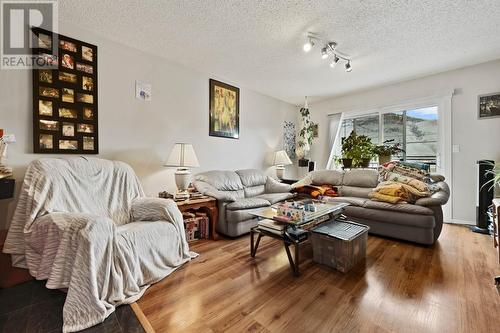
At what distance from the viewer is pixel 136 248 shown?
1.61 metres

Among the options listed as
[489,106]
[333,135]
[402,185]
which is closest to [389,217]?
[402,185]

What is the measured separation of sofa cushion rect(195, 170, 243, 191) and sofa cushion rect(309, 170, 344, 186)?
1.40 metres

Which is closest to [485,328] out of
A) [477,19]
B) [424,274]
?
[424,274]

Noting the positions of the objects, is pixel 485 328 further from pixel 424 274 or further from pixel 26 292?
pixel 26 292

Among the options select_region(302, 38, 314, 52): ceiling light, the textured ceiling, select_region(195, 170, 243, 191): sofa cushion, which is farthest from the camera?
select_region(195, 170, 243, 191): sofa cushion

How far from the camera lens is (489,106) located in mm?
3020

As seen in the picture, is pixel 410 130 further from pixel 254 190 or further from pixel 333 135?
pixel 254 190

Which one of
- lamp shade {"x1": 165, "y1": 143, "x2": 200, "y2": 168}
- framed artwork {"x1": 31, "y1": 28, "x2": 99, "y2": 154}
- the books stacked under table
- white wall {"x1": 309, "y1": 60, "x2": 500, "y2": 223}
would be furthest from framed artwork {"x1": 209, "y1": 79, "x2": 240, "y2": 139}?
white wall {"x1": 309, "y1": 60, "x2": 500, "y2": 223}

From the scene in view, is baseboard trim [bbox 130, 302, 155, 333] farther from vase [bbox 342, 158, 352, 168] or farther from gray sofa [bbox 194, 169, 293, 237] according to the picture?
vase [bbox 342, 158, 352, 168]

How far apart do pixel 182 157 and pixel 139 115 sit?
29.3 inches

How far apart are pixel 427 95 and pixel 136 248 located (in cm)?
457

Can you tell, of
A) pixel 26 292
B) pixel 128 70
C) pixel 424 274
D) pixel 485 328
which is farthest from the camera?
pixel 128 70

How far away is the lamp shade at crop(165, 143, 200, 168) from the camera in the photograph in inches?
103

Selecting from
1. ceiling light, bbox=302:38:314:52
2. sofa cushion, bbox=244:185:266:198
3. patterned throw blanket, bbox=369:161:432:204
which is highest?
ceiling light, bbox=302:38:314:52
